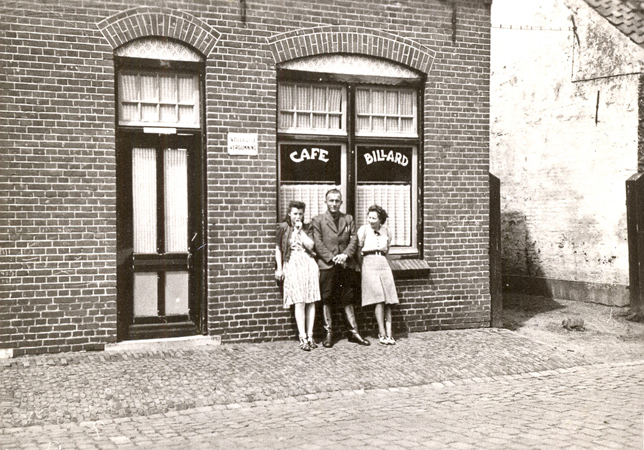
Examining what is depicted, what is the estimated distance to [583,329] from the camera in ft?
34.5

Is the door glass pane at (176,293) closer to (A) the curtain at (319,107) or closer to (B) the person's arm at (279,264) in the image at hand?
(B) the person's arm at (279,264)

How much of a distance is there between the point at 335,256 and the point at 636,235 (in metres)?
5.46

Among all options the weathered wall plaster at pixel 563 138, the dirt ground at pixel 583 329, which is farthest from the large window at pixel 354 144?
the weathered wall plaster at pixel 563 138

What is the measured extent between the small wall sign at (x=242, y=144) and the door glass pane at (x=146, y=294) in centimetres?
171

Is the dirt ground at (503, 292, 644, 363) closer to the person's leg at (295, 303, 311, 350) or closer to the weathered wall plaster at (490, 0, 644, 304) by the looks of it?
the weathered wall plaster at (490, 0, 644, 304)

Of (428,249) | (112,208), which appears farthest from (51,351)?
(428,249)

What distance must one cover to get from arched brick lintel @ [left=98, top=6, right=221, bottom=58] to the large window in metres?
1.03

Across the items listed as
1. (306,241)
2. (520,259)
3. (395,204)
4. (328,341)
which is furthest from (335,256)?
(520,259)

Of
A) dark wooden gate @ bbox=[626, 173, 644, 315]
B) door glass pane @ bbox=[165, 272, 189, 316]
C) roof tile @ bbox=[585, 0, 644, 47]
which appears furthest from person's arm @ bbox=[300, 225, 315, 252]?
roof tile @ bbox=[585, 0, 644, 47]

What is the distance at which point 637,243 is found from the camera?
37.8ft

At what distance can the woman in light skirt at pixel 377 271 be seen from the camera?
29.4ft

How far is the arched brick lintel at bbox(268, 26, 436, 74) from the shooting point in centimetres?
898

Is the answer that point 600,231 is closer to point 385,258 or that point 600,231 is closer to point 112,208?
point 385,258

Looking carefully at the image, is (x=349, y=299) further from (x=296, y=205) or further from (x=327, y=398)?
(x=327, y=398)
